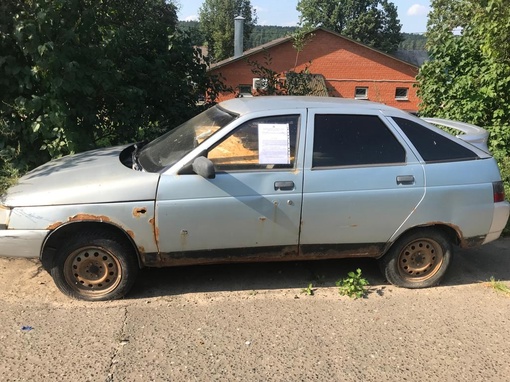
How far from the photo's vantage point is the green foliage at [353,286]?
4.05 m

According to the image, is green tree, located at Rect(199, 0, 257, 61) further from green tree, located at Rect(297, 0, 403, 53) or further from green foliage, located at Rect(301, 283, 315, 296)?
green foliage, located at Rect(301, 283, 315, 296)

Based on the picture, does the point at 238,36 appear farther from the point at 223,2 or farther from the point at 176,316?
the point at 176,316

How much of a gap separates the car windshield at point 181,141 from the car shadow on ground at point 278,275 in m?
1.08

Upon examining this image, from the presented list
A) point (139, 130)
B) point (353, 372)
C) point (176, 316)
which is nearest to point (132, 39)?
point (139, 130)

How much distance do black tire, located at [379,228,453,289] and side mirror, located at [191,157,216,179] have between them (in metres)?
1.79

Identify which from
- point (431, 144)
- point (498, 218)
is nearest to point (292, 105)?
point (431, 144)

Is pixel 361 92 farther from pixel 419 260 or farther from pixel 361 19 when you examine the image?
pixel 419 260

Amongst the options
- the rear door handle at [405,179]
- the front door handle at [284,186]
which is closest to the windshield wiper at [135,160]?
the front door handle at [284,186]

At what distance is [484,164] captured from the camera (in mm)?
4141

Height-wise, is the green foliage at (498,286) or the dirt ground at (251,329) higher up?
the green foliage at (498,286)

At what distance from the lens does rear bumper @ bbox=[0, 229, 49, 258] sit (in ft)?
11.5

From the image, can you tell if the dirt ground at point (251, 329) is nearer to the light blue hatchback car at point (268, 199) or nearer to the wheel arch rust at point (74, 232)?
the light blue hatchback car at point (268, 199)

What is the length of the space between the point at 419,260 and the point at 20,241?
3.36m

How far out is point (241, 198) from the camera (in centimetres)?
366
